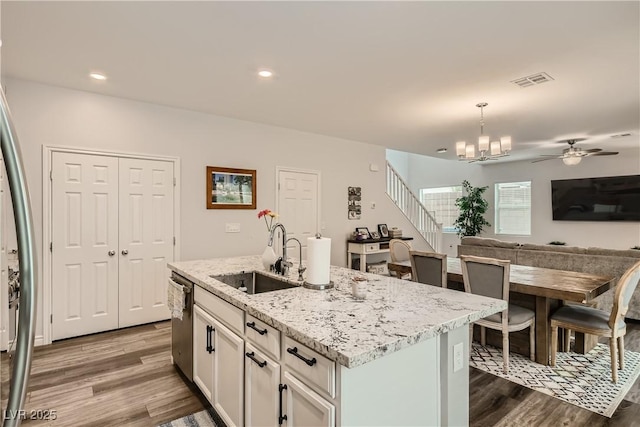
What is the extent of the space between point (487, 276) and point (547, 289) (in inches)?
17.9

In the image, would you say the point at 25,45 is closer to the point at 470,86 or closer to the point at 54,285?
the point at 54,285

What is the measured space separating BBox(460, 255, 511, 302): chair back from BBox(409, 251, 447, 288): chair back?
21 cm

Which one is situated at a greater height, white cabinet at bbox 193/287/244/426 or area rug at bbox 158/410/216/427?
white cabinet at bbox 193/287/244/426

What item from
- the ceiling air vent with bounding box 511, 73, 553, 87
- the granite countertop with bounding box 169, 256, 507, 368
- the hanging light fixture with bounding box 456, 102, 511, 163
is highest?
the ceiling air vent with bounding box 511, 73, 553, 87

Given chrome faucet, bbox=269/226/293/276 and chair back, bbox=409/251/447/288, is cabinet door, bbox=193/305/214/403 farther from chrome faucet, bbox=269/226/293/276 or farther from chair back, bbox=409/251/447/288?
chair back, bbox=409/251/447/288

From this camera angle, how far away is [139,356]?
10.7 feet

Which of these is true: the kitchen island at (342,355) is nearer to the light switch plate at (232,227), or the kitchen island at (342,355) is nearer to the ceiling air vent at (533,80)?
the ceiling air vent at (533,80)

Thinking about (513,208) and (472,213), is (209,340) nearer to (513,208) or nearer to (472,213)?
(472,213)

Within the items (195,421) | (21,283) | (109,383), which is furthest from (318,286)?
(109,383)

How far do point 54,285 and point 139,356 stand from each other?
1.24 metres

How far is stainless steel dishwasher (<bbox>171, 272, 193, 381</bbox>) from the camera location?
257 cm

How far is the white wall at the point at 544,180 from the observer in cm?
707

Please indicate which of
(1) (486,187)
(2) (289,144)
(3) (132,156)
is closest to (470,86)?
(2) (289,144)

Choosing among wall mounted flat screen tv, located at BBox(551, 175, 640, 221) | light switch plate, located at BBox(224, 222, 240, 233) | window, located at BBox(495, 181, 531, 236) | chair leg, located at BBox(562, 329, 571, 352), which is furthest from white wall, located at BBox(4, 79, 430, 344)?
wall mounted flat screen tv, located at BBox(551, 175, 640, 221)
